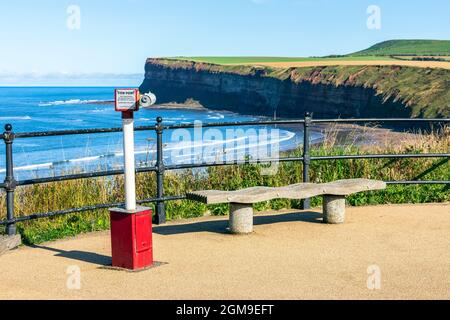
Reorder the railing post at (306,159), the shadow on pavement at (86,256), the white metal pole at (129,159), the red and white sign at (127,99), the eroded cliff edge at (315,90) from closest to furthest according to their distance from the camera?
the red and white sign at (127,99)
the white metal pole at (129,159)
the shadow on pavement at (86,256)
the railing post at (306,159)
the eroded cliff edge at (315,90)

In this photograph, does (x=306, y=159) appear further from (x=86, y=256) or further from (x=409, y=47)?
(x=409, y=47)

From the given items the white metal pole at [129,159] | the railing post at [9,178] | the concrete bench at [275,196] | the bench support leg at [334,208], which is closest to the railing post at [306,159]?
the concrete bench at [275,196]

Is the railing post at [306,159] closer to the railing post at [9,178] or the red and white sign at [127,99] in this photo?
the red and white sign at [127,99]

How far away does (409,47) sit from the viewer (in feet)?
545

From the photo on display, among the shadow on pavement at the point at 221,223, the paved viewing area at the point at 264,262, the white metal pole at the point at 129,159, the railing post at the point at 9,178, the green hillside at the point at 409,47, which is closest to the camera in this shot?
the paved viewing area at the point at 264,262

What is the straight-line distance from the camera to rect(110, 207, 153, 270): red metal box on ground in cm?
684

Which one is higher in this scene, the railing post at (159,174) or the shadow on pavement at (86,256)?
the railing post at (159,174)

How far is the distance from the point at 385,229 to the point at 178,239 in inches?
94.3

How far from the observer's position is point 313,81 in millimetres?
90312

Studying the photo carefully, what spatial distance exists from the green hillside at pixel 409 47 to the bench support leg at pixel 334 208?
137m

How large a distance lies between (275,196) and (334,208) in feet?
3.16

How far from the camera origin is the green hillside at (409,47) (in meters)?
147

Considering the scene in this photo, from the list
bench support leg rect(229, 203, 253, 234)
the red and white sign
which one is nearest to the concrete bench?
bench support leg rect(229, 203, 253, 234)

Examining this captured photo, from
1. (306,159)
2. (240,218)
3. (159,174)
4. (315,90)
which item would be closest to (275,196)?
(240,218)
